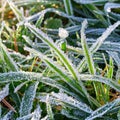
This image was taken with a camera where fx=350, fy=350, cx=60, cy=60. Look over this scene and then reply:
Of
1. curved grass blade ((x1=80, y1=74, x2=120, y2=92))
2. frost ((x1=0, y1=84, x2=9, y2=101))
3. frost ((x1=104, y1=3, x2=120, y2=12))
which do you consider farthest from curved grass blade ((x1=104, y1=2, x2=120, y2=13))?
frost ((x1=0, y1=84, x2=9, y2=101))

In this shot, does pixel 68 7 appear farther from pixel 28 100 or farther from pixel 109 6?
pixel 28 100

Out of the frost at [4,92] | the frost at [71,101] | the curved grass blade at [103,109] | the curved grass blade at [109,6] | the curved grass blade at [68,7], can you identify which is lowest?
the curved grass blade at [103,109]

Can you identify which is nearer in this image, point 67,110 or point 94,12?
point 67,110

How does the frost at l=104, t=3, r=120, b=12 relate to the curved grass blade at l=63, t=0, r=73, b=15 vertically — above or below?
below

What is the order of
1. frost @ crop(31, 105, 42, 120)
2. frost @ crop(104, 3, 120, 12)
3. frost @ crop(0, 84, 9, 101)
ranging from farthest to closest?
frost @ crop(104, 3, 120, 12) < frost @ crop(0, 84, 9, 101) < frost @ crop(31, 105, 42, 120)

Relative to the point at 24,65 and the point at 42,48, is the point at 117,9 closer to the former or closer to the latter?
the point at 42,48

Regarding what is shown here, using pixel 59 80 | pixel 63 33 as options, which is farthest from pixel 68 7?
pixel 59 80

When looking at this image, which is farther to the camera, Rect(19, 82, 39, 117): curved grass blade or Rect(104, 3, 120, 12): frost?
Rect(104, 3, 120, 12): frost

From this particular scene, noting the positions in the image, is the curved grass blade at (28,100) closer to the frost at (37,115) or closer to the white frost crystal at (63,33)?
the frost at (37,115)

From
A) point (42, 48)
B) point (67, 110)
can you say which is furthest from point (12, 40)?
point (67, 110)

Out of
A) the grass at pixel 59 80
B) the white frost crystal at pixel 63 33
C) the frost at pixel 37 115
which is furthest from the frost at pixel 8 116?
the white frost crystal at pixel 63 33

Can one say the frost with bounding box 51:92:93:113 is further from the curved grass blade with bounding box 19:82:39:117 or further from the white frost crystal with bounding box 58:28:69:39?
the white frost crystal with bounding box 58:28:69:39
